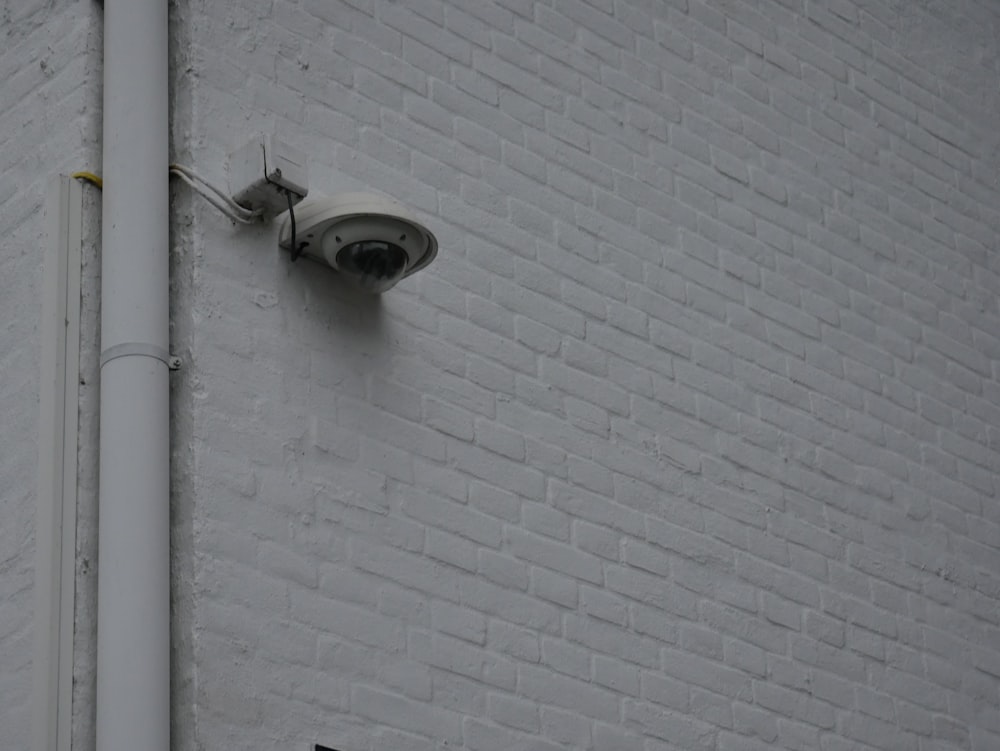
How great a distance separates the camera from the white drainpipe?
3.52 meters

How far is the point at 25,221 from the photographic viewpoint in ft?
13.6

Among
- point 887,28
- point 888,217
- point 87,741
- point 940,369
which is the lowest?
point 87,741

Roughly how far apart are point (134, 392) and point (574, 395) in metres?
1.41

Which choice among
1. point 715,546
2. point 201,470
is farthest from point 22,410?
point 715,546

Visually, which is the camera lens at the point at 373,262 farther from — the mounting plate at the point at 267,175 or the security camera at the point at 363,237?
the mounting plate at the point at 267,175

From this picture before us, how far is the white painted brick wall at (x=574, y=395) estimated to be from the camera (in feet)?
13.0

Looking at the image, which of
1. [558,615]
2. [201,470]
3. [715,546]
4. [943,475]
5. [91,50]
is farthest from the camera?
[943,475]

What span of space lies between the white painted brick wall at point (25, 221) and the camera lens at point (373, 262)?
63 centimetres

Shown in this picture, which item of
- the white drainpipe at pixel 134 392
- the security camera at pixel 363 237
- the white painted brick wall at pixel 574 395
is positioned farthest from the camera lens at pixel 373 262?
the white drainpipe at pixel 134 392

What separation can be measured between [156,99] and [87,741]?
143 centimetres

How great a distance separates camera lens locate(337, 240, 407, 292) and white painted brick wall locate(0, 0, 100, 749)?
0.63 meters

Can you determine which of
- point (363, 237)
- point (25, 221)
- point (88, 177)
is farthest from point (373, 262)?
point (25, 221)

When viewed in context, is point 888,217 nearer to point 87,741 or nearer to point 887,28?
point 887,28

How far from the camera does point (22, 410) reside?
3.93 meters
